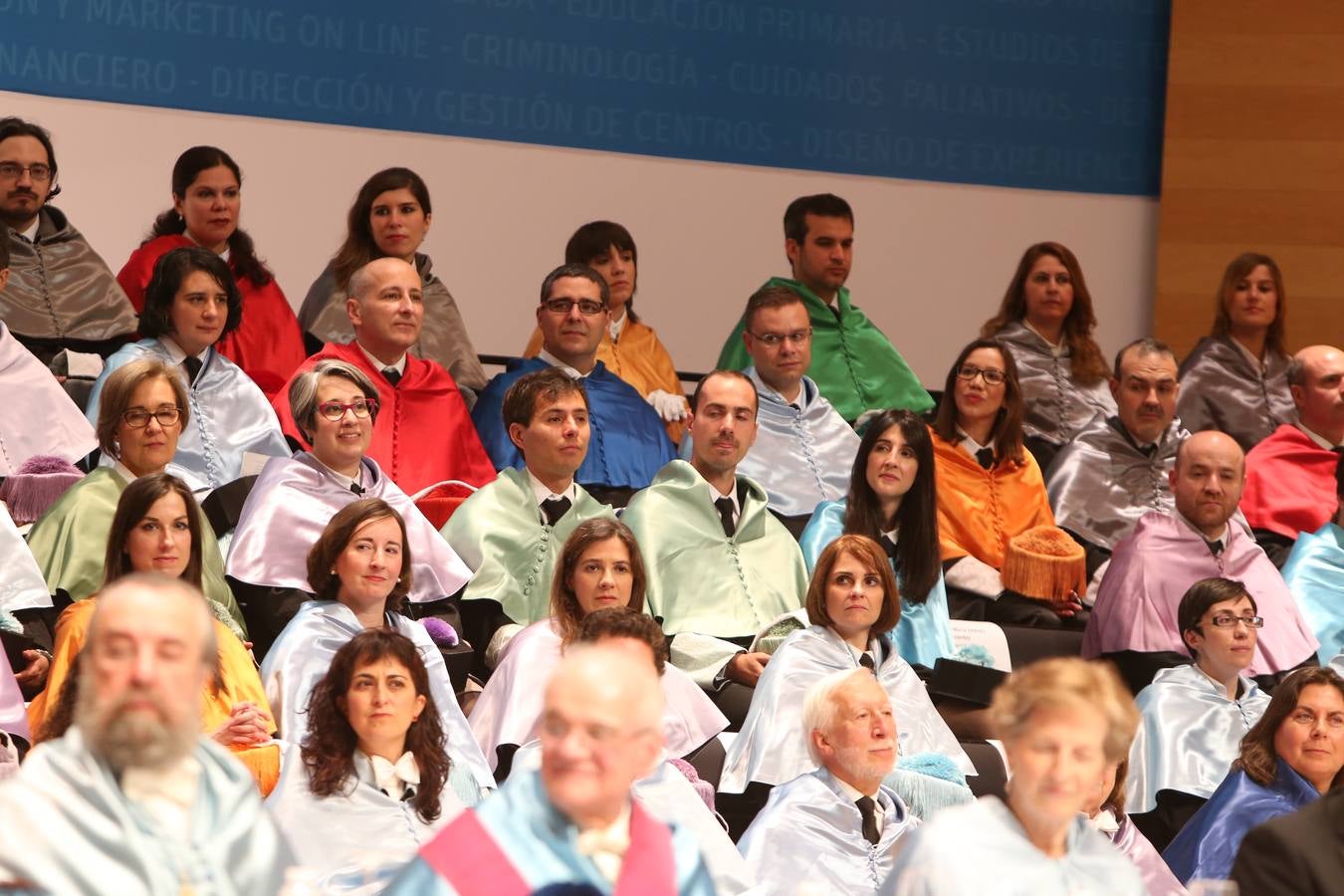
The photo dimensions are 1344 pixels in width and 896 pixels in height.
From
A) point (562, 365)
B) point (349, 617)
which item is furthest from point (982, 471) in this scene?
point (349, 617)

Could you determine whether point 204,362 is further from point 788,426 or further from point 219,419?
point 788,426

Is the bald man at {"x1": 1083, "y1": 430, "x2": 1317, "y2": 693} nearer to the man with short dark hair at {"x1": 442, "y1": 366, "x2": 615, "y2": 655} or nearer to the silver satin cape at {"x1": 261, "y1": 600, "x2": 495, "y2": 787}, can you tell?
the man with short dark hair at {"x1": 442, "y1": 366, "x2": 615, "y2": 655}

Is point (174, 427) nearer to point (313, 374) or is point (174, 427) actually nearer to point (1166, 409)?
point (313, 374)

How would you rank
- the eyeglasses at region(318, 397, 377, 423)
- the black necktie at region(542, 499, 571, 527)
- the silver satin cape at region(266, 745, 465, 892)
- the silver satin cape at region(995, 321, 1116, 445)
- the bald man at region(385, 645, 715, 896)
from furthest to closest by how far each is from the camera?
the silver satin cape at region(995, 321, 1116, 445) → the black necktie at region(542, 499, 571, 527) → the eyeglasses at region(318, 397, 377, 423) → the silver satin cape at region(266, 745, 465, 892) → the bald man at region(385, 645, 715, 896)

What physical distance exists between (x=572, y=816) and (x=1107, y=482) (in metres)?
4.76

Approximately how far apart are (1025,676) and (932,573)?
315 centimetres

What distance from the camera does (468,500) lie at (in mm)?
5969

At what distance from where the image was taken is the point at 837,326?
7805mm

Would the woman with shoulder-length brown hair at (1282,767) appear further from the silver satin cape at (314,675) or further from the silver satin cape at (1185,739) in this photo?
the silver satin cape at (314,675)

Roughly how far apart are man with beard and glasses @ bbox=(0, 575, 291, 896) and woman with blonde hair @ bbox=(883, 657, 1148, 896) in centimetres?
91

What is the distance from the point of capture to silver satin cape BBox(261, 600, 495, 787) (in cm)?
Answer: 491

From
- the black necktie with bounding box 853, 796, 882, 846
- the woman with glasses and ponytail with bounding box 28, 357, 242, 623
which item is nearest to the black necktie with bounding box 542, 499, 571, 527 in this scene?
the woman with glasses and ponytail with bounding box 28, 357, 242, 623

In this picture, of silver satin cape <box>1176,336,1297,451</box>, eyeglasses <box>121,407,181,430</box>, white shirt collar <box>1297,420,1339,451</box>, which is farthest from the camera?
silver satin cape <box>1176,336,1297,451</box>

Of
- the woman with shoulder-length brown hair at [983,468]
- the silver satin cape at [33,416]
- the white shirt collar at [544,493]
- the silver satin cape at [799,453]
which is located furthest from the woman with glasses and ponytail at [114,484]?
the woman with shoulder-length brown hair at [983,468]
